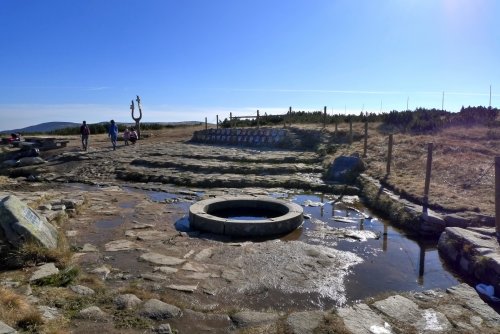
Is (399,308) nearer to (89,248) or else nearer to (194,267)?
(194,267)

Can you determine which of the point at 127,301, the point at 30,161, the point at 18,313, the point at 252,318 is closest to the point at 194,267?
the point at 127,301

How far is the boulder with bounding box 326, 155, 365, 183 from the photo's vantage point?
13789mm

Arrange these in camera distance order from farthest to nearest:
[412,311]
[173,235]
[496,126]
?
[496,126] < [173,235] < [412,311]

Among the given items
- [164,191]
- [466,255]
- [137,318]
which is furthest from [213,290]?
[164,191]

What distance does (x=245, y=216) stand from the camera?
9.67 m

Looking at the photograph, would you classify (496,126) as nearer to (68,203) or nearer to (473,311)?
(473,311)

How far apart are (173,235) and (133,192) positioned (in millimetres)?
5317

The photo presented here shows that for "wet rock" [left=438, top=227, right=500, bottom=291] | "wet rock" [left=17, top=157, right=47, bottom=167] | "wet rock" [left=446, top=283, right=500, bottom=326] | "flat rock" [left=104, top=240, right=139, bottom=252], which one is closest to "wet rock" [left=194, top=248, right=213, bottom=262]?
"flat rock" [left=104, top=240, right=139, bottom=252]

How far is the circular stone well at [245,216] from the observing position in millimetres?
7898

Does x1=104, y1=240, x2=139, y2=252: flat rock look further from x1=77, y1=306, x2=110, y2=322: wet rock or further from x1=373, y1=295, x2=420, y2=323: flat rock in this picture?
x1=373, y1=295, x2=420, y2=323: flat rock

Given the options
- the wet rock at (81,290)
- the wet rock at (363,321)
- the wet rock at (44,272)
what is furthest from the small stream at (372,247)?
the wet rock at (81,290)

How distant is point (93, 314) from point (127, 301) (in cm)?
47

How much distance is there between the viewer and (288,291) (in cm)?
543

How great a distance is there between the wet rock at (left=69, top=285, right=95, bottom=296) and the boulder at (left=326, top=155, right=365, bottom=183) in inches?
410
